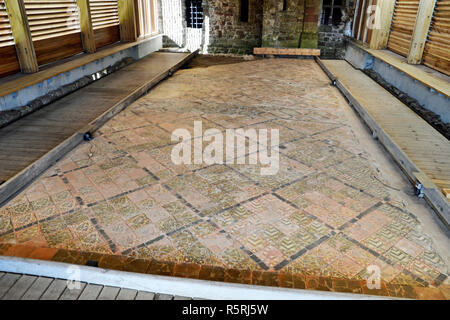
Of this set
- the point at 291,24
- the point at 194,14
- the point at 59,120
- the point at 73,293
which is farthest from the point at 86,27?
the point at 73,293

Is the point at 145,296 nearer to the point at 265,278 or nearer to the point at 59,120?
the point at 265,278

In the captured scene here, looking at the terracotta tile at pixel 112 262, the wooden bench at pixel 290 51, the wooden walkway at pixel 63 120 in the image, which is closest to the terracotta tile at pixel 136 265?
the terracotta tile at pixel 112 262

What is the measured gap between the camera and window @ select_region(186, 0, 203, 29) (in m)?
16.4

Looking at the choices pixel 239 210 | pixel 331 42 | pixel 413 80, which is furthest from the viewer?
pixel 331 42

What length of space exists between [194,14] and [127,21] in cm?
455

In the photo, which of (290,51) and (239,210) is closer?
(239,210)

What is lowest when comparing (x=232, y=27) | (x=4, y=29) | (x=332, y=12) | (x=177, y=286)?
(x=177, y=286)

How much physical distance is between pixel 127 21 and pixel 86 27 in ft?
10.3

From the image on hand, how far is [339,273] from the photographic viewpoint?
11.4 ft

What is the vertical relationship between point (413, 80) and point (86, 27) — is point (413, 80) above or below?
below

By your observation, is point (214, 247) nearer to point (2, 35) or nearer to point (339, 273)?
point (339, 273)

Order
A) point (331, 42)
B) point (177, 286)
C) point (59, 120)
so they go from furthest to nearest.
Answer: point (331, 42), point (59, 120), point (177, 286)

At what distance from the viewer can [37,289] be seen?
9.90 ft

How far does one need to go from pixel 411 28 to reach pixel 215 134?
7.20m
